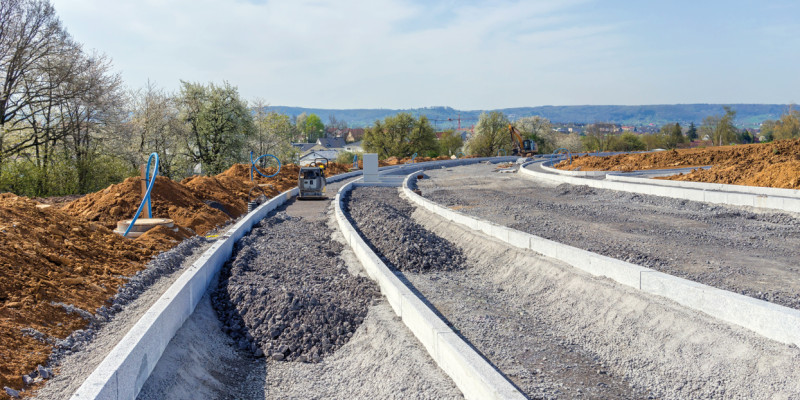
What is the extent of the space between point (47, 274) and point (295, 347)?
3.42m

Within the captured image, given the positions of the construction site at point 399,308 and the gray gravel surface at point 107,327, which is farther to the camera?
the construction site at point 399,308

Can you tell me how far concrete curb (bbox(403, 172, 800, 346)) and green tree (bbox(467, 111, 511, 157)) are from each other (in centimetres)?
7790

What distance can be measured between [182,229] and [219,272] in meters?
3.45

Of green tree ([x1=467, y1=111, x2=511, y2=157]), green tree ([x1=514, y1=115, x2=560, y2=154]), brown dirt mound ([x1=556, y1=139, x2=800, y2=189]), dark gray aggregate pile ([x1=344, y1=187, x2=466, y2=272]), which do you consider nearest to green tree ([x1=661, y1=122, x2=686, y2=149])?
green tree ([x1=514, y1=115, x2=560, y2=154])

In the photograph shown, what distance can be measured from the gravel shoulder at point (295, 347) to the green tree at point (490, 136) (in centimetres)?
7901

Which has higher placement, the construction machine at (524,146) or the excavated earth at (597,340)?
the construction machine at (524,146)

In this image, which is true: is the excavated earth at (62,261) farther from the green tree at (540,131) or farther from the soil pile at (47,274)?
the green tree at (540,131)

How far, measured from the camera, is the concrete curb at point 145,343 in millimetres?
4164

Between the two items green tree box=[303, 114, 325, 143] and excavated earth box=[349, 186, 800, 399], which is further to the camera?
green tree box=[303, 114, 325, 143]

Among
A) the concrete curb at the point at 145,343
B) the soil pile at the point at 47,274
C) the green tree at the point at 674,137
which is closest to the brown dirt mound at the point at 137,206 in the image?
the soil pile at the point at 47,274

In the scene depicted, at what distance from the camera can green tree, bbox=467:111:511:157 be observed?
86.8 meters

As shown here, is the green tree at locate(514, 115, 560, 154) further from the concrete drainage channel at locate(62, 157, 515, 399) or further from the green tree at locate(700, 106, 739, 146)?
the concrete drainage channel at locate(62, 157, 515, 399)

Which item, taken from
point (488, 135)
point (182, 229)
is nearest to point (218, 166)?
point (182, 229)

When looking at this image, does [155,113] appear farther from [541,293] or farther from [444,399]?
[444,399]
